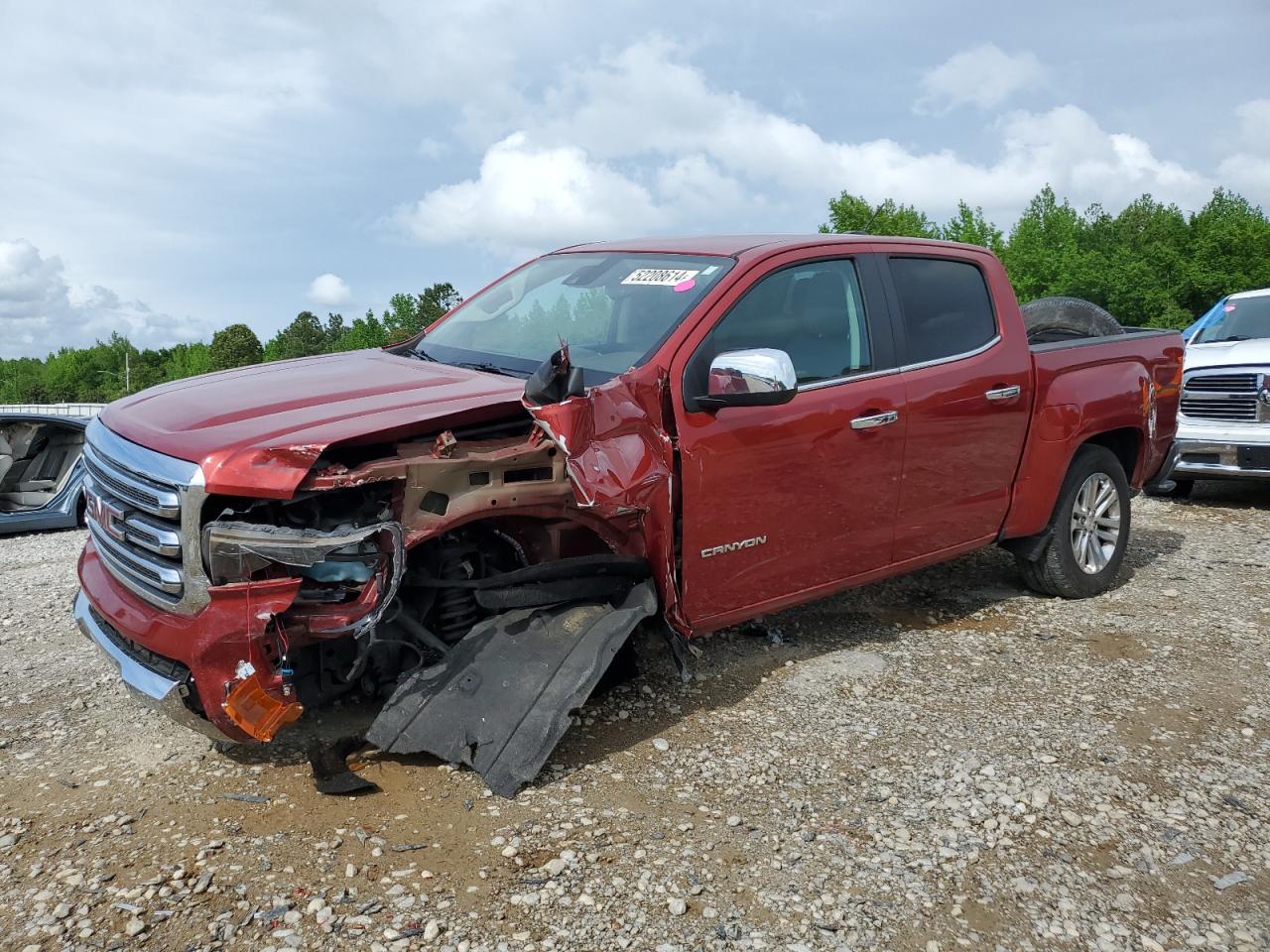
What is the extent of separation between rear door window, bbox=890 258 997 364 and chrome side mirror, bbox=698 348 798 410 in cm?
110

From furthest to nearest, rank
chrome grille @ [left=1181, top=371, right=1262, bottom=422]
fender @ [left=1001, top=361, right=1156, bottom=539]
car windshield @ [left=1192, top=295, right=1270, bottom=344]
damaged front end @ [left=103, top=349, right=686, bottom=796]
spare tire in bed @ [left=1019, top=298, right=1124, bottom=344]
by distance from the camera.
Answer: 1. car windshield @ [left=1192, top=295, right=1270, bottom=344]
2. chrome grille @ [left=1181, top=371, right=1262, bottom=422]
3. spare tire in bed @ [left=1019, top=298, right=1124, bottom=344]
4. fender @ [left=1001, top=361, right=1156, bottom=539]
5. damaged front end @ [left=103, top=349, right=686, bottom=796]

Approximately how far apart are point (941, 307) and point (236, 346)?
332 ft

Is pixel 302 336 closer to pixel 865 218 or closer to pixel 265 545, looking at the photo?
pixel 865 218

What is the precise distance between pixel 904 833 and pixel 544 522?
1.69 meters

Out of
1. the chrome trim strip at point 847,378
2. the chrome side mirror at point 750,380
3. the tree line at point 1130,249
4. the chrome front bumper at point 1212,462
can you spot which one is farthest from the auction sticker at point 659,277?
the tree line at point 1130,249

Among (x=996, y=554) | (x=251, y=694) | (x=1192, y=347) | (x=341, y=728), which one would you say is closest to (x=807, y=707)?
(x=341, y=728)

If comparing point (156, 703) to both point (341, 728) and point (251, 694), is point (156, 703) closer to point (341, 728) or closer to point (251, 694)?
point (251, 694)

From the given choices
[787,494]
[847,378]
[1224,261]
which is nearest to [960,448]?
[847,378]

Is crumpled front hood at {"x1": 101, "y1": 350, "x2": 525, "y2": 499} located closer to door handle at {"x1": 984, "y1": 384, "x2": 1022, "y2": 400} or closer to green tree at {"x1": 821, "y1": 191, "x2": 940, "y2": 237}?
door handle at {"x1": 984, "y1": 384, "x2": 1022, "y2": 400}

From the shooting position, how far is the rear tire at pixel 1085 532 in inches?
225

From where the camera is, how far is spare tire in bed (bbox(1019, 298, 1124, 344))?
6.82m

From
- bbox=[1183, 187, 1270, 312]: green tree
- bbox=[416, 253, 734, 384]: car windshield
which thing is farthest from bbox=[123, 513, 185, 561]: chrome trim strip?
bbox=[1183, 187, 1270, 312]: green tree

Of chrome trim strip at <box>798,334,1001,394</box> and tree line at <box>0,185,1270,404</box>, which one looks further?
tree line at <box>0,185,1270,404</box>

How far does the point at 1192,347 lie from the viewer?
977cm
